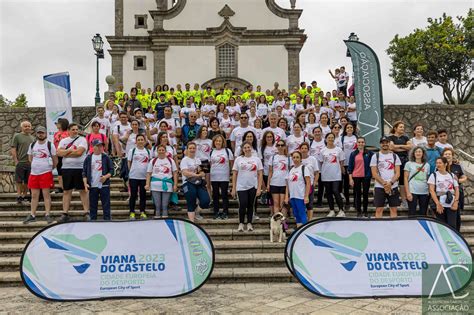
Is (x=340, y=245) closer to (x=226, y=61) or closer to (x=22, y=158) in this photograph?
(x=22, y=158)

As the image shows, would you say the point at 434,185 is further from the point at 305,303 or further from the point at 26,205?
the point at 26,205

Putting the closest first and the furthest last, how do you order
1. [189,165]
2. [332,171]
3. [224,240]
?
[224,240]
[189,165]
[332,171]

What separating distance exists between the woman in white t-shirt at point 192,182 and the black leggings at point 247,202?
0.72 metres

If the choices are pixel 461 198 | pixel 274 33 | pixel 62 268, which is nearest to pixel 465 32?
pixel 274 33

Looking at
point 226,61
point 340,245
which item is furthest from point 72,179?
point 226,61

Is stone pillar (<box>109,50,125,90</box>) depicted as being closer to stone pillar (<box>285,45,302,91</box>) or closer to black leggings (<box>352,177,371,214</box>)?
stone pillar (<box>285,45,302,91</box>)

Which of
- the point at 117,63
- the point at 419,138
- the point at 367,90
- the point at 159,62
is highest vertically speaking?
the point at 117,63

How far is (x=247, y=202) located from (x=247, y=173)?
56 centimetres

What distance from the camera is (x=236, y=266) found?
6938 millimetres

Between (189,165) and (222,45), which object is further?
(222,45)

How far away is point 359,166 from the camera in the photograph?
8.05m

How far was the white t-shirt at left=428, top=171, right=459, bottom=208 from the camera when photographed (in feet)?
23.2

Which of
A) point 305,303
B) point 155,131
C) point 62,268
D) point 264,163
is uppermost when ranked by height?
point 155,131

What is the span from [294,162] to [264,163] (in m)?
1.11
